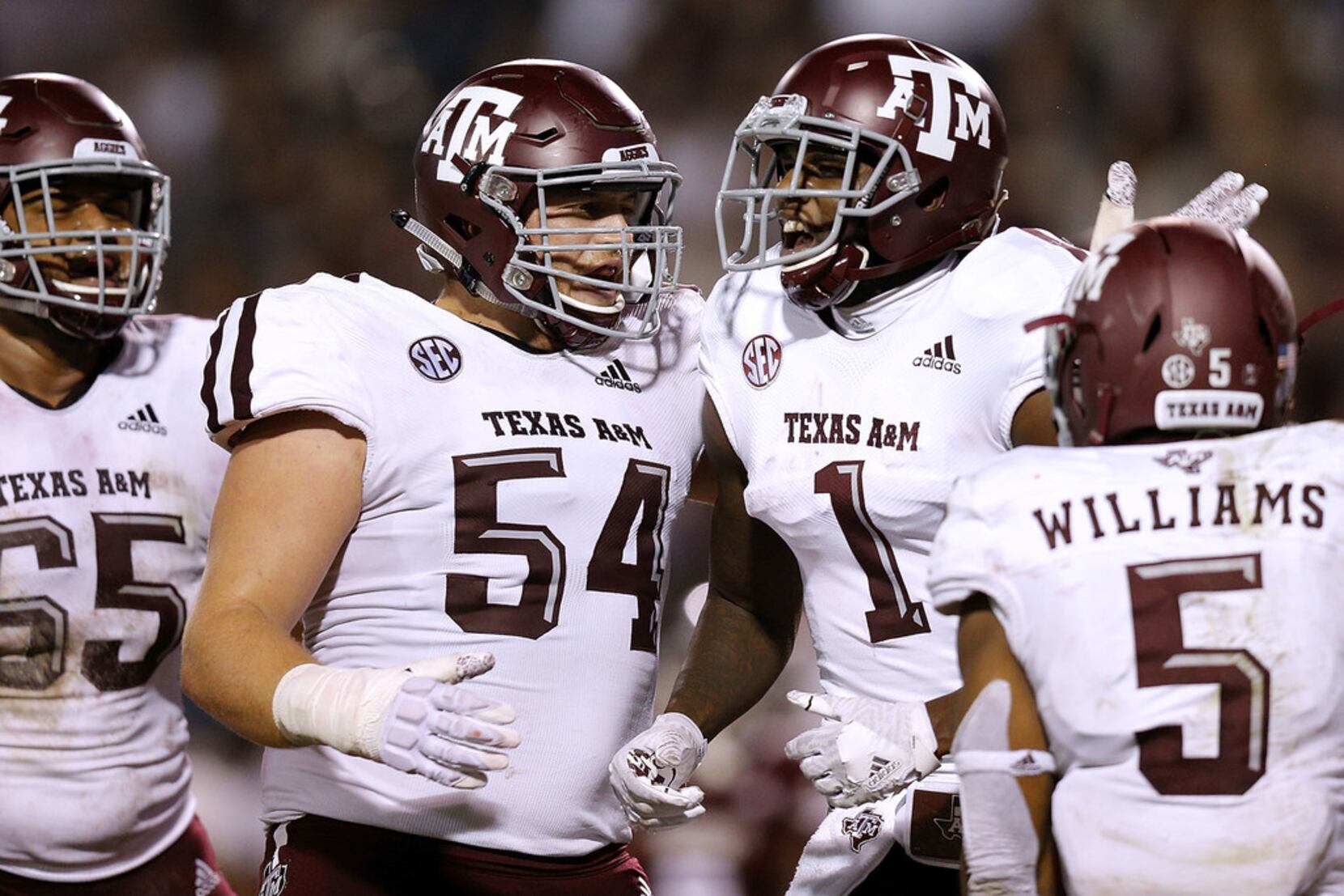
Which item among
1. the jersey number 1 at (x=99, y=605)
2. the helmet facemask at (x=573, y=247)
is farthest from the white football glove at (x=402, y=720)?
the jersey number 1 at (x=99, y=605)

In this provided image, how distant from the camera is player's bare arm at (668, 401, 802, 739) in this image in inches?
113

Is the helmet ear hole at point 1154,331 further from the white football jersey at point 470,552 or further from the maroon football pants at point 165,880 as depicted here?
the maroon football pants at point 165,880

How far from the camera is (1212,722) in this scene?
1.90 meters

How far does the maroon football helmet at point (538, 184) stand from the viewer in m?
2.78

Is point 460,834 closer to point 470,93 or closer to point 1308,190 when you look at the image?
point 470,93

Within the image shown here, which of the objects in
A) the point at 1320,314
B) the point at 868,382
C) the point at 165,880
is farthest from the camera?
the point at 165,880

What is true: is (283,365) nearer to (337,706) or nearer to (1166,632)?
(337,706)

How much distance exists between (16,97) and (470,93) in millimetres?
975

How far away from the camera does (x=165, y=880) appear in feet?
10.2

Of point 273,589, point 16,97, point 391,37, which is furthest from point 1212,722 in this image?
point 391,37

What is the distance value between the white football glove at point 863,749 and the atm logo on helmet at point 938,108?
93 centimetres

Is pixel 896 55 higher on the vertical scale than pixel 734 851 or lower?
higher

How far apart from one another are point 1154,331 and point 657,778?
3.44 ft

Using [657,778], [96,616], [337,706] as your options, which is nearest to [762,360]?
[657,778]
